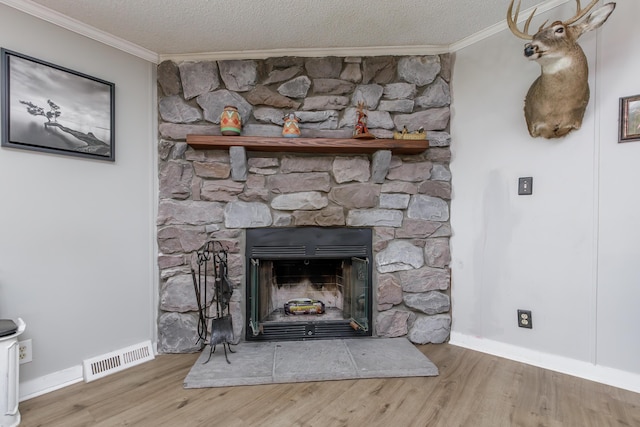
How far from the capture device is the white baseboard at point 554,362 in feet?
5.14

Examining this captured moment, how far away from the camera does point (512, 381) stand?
5.43 feet

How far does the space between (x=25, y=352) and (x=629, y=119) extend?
331cm

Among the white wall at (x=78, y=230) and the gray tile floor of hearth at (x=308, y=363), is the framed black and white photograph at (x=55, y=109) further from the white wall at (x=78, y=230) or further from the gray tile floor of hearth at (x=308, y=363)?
the gray tile floor of hearth at (x=308, y=363)

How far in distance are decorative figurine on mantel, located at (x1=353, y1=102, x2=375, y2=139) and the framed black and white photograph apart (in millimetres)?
1521

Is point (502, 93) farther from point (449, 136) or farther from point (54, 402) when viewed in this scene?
point (54, 402)

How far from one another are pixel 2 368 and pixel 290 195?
160 centimetres

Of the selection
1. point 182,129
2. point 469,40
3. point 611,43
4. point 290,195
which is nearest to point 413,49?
point 469,40

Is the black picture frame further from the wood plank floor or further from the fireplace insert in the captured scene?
the fireplace insert

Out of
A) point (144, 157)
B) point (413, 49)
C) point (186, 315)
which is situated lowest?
point (186, 315)

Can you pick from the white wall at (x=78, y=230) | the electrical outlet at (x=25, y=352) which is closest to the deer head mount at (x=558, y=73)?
the white wall at (x=78, y=230)

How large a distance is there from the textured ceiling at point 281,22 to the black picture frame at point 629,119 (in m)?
0.69

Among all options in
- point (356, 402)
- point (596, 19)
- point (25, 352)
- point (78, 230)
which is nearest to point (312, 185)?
point (356, 402)

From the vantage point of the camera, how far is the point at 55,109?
5.41 ft

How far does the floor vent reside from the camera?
1.73 meters
